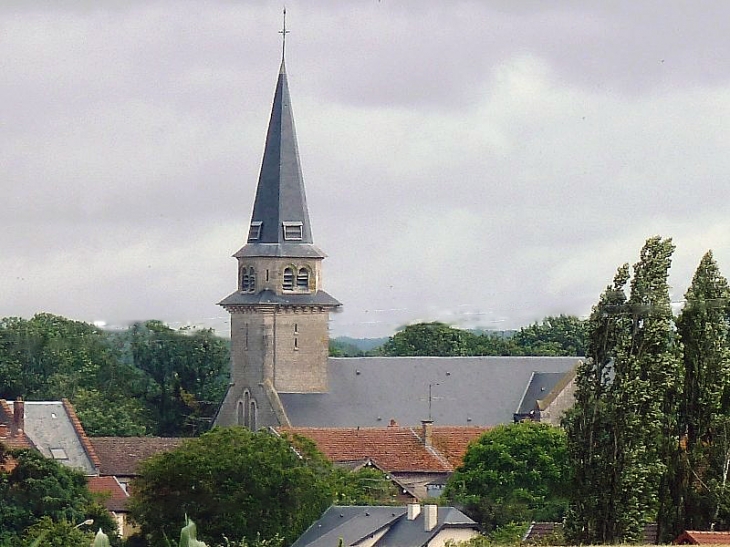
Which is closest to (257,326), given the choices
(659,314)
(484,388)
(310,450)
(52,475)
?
(484,388)

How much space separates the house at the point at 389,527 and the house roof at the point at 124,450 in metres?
27.2

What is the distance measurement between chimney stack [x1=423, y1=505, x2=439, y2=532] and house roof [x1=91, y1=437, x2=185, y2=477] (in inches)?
1153

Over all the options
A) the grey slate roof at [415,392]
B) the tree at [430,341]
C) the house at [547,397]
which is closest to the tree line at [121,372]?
the grey slate roof at [415,392]

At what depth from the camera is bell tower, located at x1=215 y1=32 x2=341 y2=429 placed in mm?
105562

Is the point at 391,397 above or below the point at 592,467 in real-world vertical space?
above

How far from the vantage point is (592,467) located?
4278 cm

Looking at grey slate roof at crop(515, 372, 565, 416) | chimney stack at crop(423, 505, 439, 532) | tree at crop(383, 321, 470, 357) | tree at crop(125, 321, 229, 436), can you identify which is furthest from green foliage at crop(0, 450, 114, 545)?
tree at crop(383, 321, 470, 357)

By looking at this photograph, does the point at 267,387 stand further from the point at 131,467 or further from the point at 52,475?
the point at 52,475

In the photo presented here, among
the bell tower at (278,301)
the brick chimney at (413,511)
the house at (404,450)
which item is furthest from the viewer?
the bell tower at (278,301)

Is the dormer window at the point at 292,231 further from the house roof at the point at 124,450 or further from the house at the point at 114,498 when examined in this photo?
the house at the point at 114,498

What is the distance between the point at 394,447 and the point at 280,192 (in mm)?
20823

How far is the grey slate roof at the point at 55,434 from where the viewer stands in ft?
305

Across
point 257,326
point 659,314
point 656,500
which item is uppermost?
point 257,326

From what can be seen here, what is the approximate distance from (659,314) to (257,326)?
2499 inches
